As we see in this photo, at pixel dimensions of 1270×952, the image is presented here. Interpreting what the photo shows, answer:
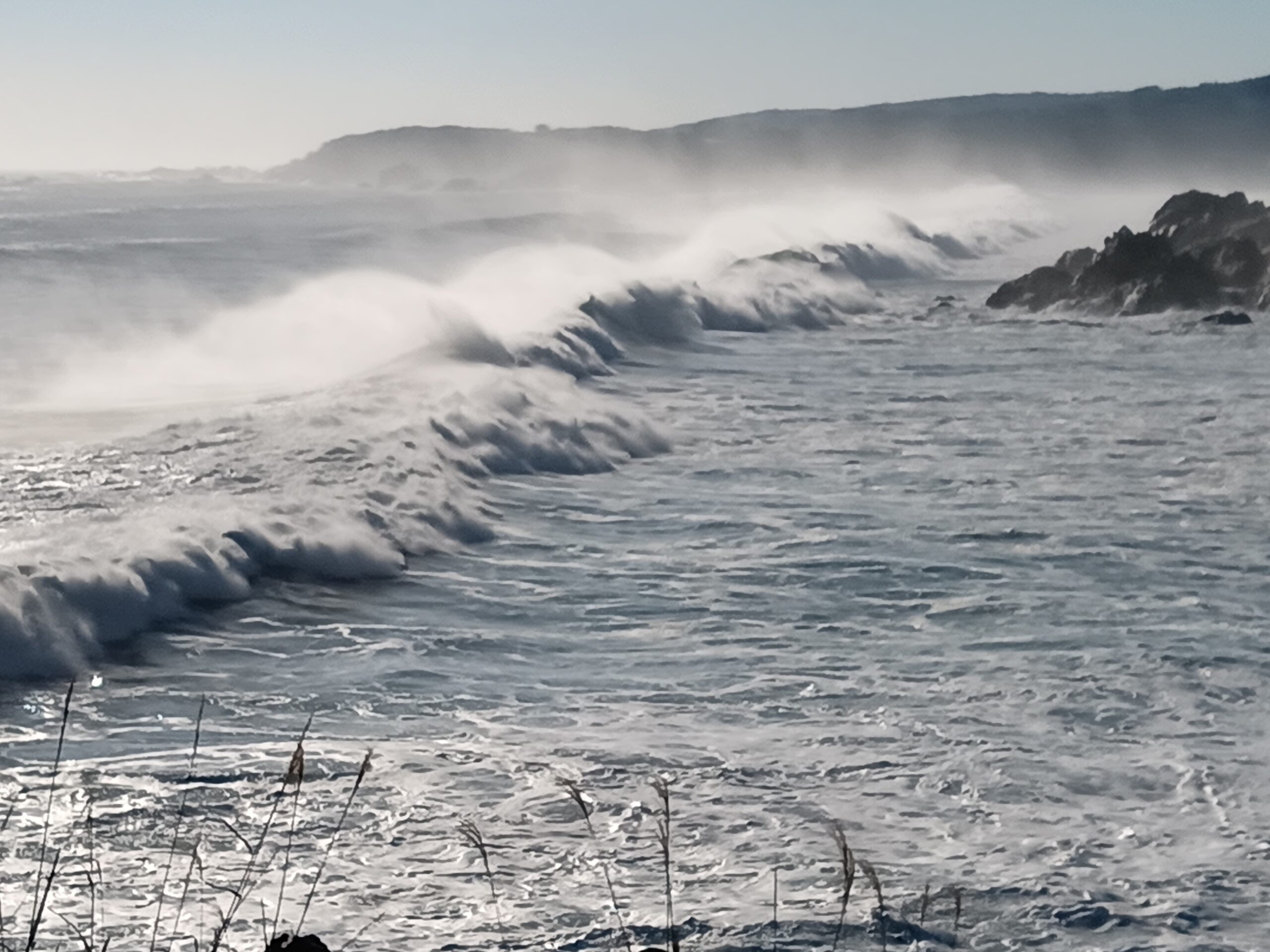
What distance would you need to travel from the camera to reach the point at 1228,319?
73.8ft

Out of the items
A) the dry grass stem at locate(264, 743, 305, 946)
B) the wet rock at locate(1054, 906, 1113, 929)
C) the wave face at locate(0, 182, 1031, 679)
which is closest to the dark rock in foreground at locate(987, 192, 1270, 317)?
the wave face at locate(0, 182, 1031, 679)

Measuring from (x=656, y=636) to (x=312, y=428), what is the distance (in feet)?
17.6

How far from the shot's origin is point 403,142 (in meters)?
155

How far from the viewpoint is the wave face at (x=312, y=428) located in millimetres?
8141

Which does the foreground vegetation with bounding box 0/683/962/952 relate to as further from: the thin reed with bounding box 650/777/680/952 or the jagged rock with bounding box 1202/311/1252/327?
the jagged rock with bounding box 1202/311/1252/327

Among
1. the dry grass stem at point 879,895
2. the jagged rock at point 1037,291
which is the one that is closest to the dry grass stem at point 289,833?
the dry grass stem at point 879,895

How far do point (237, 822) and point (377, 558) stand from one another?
4073mm

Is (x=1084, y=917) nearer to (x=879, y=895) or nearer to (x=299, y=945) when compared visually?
(x=879, y=895)

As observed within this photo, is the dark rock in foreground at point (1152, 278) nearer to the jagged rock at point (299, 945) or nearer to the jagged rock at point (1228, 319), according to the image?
the jagged rock at point (1228, 319)

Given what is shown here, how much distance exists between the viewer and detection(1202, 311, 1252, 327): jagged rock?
2236 centimetres

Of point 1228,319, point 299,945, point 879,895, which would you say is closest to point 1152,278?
point 1228,319

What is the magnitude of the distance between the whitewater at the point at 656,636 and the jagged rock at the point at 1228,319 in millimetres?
4068

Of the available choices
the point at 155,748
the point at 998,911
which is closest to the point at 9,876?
the point at 155,748

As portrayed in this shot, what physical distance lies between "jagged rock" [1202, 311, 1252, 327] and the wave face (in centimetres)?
595
